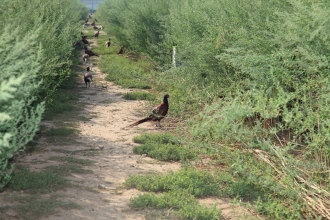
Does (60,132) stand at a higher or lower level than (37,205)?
higher

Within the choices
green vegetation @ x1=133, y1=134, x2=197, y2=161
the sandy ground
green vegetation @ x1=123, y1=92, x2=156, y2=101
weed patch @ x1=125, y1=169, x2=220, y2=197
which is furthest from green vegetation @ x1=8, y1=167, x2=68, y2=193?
green vegetation @ x1=123, y1=92, x2=156, y2=101

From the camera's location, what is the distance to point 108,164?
676 centimetres

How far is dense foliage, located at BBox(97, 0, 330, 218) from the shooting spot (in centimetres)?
517

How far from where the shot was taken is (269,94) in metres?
6.86

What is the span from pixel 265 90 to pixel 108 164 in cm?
271

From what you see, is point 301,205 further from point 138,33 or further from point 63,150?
point 138,33

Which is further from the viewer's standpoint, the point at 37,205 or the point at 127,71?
the point at 127,71

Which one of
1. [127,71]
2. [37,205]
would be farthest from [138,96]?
[37,205]

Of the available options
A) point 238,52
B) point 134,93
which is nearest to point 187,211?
point 238,52

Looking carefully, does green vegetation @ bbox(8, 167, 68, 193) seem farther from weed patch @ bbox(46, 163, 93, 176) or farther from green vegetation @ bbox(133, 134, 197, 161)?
green vegetation @ bbox(133, 134, 197, 161)

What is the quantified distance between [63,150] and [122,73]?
23.9ft

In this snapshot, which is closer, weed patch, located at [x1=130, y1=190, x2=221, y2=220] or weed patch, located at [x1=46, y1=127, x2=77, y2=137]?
weed patch, located at [x1=130, y1=190, x2=221, y2=220]

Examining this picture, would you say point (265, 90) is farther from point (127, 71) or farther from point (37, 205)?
point (127, 71)

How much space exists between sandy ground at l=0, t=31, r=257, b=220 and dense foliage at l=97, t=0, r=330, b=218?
0.69m
